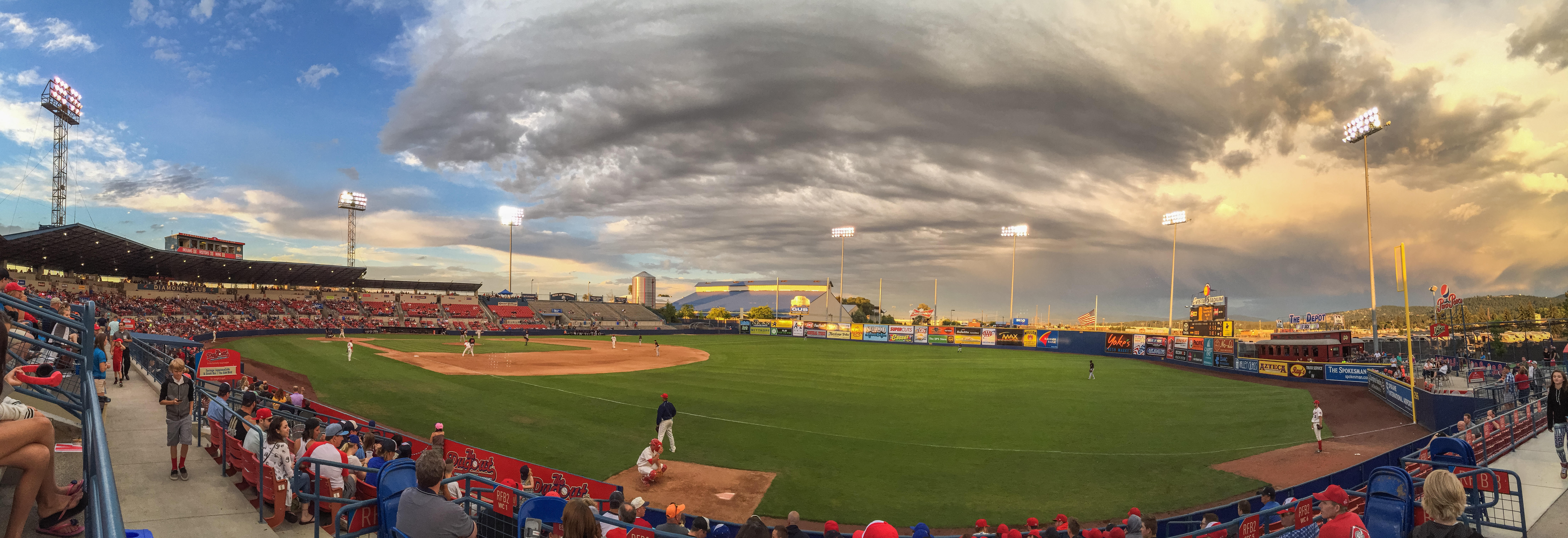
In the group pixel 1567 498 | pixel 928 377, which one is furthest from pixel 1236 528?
pixel 928 377

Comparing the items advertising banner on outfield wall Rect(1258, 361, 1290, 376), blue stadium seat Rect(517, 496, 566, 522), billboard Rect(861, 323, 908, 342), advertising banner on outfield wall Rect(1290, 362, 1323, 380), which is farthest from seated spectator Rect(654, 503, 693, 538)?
billboard Rect(861, 323, 908, 342)

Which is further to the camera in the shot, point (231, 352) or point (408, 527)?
point (231, 352)

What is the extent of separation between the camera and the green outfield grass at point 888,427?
52.5 ft

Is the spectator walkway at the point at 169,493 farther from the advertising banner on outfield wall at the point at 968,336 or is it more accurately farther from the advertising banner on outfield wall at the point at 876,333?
the advertising banner on outfield wall at the point at 968,336

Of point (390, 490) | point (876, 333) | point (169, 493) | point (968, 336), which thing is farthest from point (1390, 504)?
point (876, 333)

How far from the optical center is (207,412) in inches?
510

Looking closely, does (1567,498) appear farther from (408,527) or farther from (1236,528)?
(408,527)

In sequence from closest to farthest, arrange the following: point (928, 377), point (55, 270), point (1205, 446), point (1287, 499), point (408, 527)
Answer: point (408, 527)
point (1287, 499)
point (1205, 446)
point (928, 377)
point (55, 270)

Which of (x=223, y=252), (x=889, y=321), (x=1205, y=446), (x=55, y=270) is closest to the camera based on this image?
(x=1205, y=446)

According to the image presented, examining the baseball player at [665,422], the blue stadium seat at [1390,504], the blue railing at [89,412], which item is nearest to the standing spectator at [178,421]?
the blue railing at [89,412]

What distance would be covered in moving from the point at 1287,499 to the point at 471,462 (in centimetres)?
1710

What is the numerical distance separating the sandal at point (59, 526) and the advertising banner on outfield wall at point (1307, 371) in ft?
169

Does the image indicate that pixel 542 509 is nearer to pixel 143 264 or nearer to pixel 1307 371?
pixel 1307 371

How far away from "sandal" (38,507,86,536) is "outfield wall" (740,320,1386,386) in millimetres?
50442
